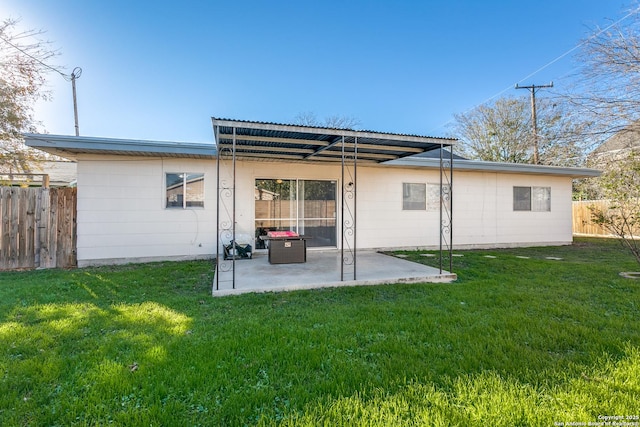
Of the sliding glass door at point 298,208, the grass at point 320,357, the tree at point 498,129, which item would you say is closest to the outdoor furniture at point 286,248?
the sliding glass door at point 298,208

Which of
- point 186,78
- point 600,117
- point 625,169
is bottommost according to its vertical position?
point 625,169

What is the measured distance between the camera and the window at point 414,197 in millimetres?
9039

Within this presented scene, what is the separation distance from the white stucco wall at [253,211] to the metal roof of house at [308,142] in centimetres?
104

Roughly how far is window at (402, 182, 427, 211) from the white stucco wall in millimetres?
166

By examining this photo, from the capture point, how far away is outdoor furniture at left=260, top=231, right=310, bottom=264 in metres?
6.32

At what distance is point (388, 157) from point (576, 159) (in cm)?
709

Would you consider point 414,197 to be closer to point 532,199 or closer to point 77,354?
point 532,199

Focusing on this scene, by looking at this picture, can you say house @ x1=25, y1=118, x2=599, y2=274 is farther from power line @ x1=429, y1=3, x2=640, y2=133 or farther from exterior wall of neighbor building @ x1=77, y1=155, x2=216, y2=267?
power line @ x1=429, y1=3, x2=640, y2=133

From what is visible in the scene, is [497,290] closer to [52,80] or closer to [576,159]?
[576,159]

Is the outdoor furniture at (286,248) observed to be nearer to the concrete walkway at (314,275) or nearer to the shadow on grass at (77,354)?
the concrete walkway at (314,275)

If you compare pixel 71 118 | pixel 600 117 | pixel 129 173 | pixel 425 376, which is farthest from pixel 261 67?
pixel 425 376

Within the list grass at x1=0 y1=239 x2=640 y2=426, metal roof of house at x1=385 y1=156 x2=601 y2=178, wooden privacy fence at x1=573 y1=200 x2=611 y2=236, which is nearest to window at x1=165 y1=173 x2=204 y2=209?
grass at x1=0 y1=239 x2=640 y2=426

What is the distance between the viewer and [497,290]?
14.8 ft

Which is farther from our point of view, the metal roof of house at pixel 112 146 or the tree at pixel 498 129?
the tree at pixel 498 129
